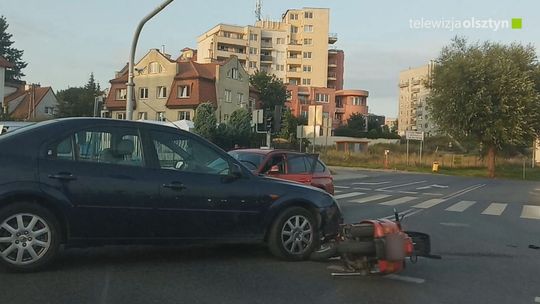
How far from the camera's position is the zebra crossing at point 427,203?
16719 millimetres

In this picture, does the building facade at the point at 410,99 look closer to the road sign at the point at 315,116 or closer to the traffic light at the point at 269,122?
the road sign at the point at 315,116

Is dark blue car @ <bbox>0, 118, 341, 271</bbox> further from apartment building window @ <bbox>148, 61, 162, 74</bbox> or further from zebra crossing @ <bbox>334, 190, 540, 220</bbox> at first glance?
apartment building window @ <bbox>148, 61, 162, 74</bbox>

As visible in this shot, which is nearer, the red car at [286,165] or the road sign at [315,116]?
the red car at [286,165]

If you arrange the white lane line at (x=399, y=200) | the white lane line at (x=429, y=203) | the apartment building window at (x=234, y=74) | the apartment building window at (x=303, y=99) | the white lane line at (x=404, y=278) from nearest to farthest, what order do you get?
1. the white lane line at (x=404, y=278)
2. the white lane line at (x=429, y=203)
3. the white lane line at (x=399, y=200)
4. the apartment building window at (x=234, y=74)
5. the apartment building window at (x=303, y=99)

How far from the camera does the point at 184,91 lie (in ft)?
210

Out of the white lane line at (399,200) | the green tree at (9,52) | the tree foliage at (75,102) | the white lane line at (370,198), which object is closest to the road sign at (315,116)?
the white lane line at (370,198)

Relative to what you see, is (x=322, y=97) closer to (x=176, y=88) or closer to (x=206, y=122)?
(x=176, y=88)

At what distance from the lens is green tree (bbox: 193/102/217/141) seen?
44219mm

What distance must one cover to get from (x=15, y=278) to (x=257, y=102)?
238 feet

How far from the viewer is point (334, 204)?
7.75 m

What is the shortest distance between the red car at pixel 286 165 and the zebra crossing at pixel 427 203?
216 inches

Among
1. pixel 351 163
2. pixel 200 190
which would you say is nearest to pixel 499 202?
pixel 200 190

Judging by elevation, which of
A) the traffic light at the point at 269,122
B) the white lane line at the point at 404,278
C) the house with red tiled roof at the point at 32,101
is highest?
the house with red tiled roof at the point at 32,101

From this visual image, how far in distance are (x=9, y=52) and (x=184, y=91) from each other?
4390cm
